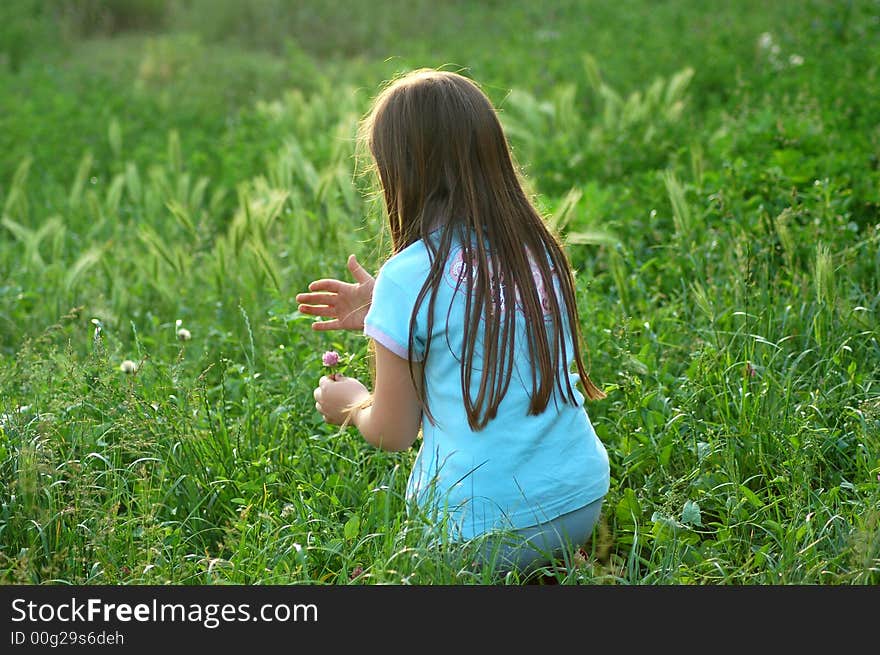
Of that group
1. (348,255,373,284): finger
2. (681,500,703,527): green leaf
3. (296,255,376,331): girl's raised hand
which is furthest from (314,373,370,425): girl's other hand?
(681,500,703,527): green leaf

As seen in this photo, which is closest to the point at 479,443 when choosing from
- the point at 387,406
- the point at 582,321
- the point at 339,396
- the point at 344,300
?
the point at 387,406

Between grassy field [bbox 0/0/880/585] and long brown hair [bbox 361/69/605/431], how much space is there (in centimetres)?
20

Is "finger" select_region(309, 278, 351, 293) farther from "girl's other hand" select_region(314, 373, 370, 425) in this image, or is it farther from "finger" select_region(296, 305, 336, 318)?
"girl's other hand" select_region(314, 373, 370, 425)

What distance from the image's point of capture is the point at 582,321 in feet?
10.7

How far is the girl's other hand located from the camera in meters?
2.33

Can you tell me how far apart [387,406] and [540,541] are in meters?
0.46

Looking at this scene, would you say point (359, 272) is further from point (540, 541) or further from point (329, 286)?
point (540, 541)

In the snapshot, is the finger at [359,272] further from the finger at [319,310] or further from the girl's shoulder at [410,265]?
the girl's shoulder at [410,265]

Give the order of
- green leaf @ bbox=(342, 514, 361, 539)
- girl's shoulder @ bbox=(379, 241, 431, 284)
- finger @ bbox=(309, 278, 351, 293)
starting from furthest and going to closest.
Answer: finger @ bbox=(309, 278, 351, 293)
green leaf @ bbox=(342, 514, 361, 539)
girl's shoulder @ bbox=(379, 241, 431, 284)

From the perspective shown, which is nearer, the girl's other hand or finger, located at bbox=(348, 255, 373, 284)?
the girl's other hand

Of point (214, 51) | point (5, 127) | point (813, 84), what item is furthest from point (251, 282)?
point (214, 51)

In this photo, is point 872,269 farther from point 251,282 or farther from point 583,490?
point 251,282

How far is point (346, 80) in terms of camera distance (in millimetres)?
7949

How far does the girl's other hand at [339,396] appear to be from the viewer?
7.64ft
